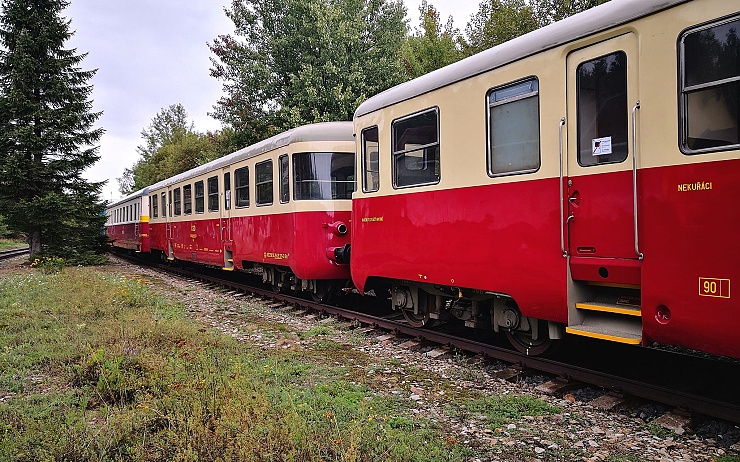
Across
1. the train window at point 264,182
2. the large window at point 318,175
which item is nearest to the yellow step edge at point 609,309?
the large window at point 318,175

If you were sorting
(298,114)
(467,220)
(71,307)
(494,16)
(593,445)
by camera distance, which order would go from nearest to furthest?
(593,445), (467,220), (71,307), (298,114), (494,16)

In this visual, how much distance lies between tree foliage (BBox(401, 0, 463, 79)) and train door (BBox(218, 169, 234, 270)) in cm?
1688

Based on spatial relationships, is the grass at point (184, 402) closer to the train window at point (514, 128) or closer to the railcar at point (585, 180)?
the railcar at point (585, 180)

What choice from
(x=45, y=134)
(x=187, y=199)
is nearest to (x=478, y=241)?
(x=187, y=199)

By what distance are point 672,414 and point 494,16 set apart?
24.2 metres

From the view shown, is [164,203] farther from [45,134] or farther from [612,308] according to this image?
[612,308]

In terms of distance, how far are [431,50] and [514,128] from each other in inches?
1041

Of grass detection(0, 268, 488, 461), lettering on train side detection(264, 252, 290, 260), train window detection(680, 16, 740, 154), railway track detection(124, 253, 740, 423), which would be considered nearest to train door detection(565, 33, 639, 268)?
train window detection(680, 16, 740, 154)

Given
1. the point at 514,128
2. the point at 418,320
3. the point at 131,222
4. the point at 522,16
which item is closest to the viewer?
the point at 514,128

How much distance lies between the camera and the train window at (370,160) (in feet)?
27.8

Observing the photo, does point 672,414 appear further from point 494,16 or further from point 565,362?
point 494,16

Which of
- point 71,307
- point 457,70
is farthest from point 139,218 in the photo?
point 457,70

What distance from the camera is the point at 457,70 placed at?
6742 mm

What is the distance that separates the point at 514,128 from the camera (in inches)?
237
